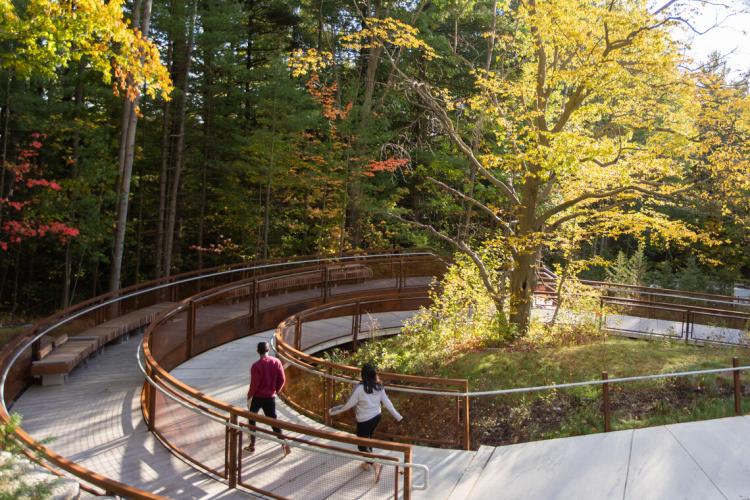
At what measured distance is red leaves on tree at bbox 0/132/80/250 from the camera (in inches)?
687

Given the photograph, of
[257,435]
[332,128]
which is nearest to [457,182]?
[332,128]

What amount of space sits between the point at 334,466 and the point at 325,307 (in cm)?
794

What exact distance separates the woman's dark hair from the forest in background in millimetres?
8302

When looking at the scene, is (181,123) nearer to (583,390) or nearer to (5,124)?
(5,124)

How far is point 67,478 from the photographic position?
5.26m

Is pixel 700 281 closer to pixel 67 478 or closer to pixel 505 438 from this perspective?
pixel 505 438

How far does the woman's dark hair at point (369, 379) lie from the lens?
7688mm

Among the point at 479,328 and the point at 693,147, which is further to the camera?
the point at 479,328

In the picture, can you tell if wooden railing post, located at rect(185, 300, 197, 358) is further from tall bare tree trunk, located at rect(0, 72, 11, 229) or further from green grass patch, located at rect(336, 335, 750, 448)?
tall bare tree trunk, located at rect(0, 72, 11, 229)

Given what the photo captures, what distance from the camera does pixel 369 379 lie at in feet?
25.4

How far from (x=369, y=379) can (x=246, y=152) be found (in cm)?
1667

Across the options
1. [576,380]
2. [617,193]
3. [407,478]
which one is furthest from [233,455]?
[617,193]

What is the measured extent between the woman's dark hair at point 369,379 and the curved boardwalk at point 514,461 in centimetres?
131

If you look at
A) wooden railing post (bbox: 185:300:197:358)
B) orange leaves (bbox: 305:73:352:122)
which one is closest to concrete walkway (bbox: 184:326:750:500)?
wooden railing post (bbox: 185:300:197:358)
